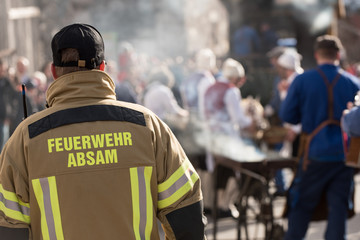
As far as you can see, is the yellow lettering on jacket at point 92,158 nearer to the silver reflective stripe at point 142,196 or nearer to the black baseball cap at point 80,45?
the silver reflective stripe at point 142,196

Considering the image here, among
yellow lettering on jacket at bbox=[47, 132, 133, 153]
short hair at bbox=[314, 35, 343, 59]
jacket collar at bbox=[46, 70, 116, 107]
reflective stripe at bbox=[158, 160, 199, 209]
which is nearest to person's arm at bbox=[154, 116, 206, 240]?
reflective stripe at bbox=[158, 160, 199, 209]

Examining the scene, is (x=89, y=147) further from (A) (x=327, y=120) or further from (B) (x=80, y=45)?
(A) (x=327, y=120)

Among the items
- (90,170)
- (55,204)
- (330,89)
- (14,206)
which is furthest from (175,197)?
(330,89)

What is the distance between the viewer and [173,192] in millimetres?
Result: 2447

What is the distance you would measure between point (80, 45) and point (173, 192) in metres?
0.62

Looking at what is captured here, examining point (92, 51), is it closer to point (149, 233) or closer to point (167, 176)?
point (167, 176)

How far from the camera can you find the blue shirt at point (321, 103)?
525cm

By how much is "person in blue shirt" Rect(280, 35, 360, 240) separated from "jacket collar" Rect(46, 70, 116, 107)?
3144 millimetres

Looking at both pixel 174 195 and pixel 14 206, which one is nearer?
pixel 14 206

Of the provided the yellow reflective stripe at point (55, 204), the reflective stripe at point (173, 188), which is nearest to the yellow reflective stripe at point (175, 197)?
the reflective stripe at point (173, 188)

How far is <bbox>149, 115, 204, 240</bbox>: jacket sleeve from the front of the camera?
2441 millimetres

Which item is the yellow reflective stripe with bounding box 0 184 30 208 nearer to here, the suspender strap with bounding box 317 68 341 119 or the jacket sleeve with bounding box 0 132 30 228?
the jacket sleeve with bounding box 0 132 30 228

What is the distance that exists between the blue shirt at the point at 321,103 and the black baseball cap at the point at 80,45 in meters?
3.15

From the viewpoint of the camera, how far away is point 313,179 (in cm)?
529
